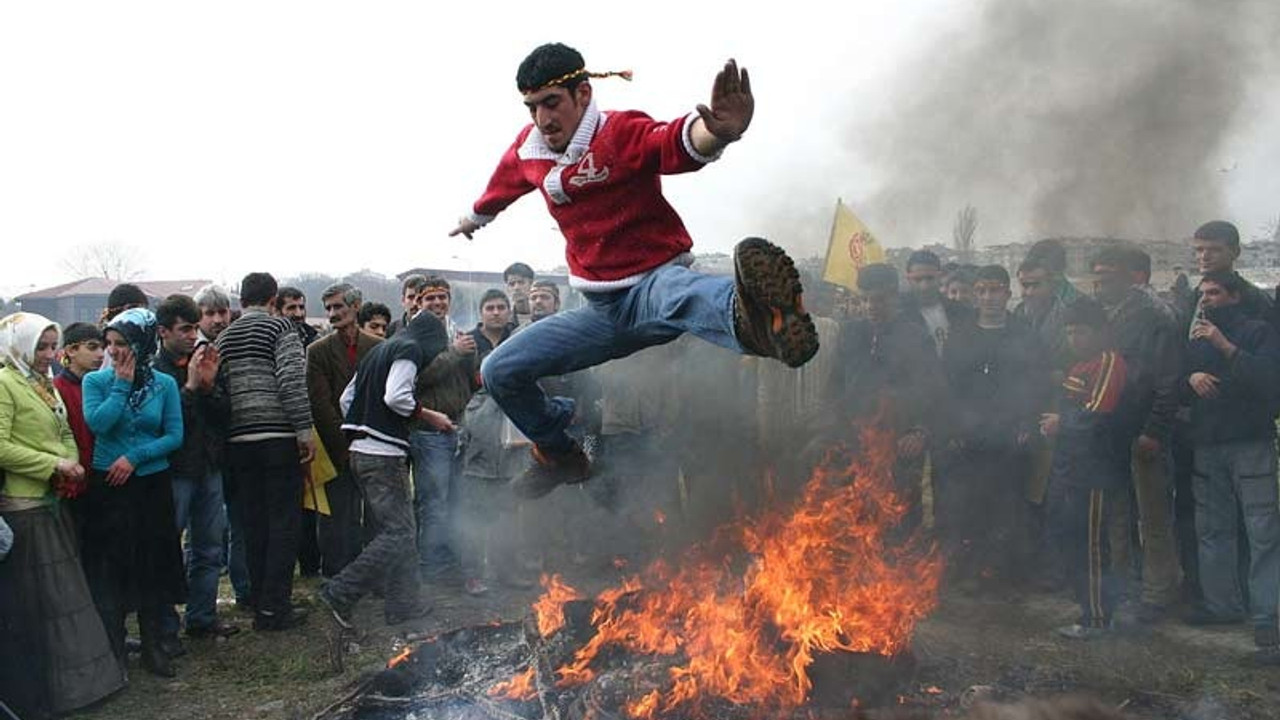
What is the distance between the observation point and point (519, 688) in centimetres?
498

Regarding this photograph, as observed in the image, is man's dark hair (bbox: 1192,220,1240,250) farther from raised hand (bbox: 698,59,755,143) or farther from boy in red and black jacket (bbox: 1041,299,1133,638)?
raised hand (bbox: 698,59,755,143)

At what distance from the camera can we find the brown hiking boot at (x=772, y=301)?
3.40 metres

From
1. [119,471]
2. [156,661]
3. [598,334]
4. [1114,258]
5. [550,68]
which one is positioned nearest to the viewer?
[550,68]

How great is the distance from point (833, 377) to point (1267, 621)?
329 centimetres

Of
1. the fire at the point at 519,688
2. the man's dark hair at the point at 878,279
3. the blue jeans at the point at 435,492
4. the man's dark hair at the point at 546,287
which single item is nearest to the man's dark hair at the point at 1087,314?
the man's dark hair at the point at 878,279

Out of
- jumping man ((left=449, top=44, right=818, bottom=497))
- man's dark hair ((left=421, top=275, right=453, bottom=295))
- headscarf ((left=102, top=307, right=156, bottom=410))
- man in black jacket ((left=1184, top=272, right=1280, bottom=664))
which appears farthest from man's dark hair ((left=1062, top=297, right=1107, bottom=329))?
headscarf ((left=102, top=307, right=156, bottom=410))

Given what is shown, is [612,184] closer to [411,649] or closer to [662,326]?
[662,326]

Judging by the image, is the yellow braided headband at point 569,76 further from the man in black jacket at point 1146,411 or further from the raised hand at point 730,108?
the man in black jacket at point 1146,411

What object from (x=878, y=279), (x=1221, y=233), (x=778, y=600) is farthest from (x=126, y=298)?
(x=1221, y=233)

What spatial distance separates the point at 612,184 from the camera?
4027 millimetres

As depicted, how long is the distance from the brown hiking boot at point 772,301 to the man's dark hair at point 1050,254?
4.52 m

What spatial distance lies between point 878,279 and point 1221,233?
233 cm

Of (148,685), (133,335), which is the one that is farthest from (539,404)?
(148,685)

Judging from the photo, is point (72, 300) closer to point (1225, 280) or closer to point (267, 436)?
point (267, 436)
